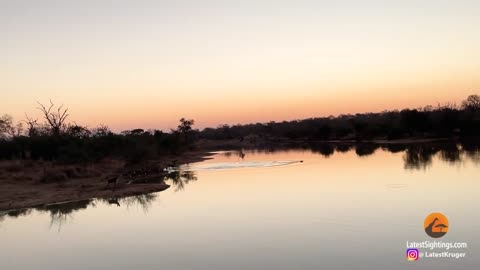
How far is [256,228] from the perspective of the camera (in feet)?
46.0

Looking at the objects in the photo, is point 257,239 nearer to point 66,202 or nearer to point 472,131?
point 66,202

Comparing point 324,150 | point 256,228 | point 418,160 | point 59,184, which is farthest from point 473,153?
point 59,184

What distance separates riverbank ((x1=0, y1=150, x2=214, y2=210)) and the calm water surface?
1.76 m

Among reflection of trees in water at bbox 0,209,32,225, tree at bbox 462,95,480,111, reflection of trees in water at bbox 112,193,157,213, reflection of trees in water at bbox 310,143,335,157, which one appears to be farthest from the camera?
tree at bbox 462,95,480,111

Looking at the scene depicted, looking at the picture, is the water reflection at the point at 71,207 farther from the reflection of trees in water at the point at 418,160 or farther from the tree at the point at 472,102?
the tree at the point at 472,102

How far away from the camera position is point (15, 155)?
129 ft

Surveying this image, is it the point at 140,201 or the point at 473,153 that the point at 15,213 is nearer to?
the point at 140,201

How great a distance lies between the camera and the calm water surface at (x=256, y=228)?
1077 centimetres

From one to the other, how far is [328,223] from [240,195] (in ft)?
26.9

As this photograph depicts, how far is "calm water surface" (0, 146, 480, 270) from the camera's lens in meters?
10.8

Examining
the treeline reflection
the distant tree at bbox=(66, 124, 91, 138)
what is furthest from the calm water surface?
the distant tree at bbox=(66, 124, 91, 138)

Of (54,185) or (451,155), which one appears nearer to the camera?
(54,185)

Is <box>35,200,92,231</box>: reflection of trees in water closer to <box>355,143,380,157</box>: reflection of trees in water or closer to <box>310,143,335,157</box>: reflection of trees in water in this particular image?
<box>355,143,380,157</box>: reflection of trees in water

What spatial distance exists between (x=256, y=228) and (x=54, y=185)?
19029mm
